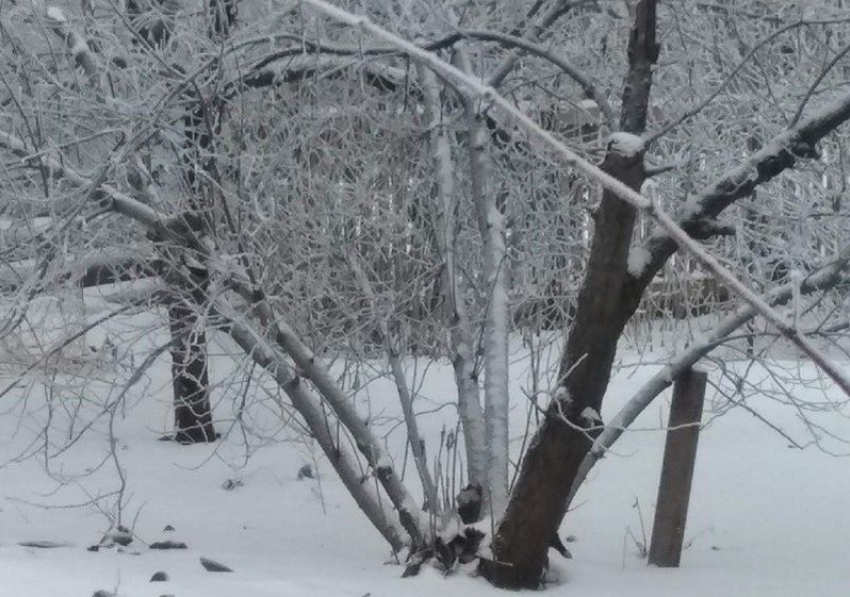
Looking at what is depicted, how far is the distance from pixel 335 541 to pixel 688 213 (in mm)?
3509

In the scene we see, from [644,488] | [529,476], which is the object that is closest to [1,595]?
[529,476]

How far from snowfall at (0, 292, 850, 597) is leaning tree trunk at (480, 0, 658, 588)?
0.72ft

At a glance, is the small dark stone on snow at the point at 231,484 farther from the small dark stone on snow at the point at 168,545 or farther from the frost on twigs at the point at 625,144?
the frost on twigs at the point at 625,144

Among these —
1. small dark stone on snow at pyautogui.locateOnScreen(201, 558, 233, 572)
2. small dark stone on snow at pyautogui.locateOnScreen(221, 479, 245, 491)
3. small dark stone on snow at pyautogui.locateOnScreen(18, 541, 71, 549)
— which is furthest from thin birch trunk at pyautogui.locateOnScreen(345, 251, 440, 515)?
small dark stone on snow at pyautogui.locateOnScreen(221, 479, 245, 491)

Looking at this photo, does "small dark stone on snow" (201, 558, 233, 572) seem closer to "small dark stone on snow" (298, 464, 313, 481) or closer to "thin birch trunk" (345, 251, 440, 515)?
"thin birch trunk" (345, 251, 440, 515)

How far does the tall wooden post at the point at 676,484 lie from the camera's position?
5941mm

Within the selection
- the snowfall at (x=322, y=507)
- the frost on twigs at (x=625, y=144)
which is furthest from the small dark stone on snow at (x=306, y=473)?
the frost on twigs at (x=625, y=144)

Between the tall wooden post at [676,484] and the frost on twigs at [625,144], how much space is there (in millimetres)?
1734

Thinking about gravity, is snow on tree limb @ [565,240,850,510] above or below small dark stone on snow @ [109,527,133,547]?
above

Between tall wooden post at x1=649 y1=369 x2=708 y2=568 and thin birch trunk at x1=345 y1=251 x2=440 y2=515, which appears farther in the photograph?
tall wooden post at x1=649 y1=369 x2=708 y2=568

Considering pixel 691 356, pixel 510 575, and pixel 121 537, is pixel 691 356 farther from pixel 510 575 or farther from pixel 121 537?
pixel 121 537

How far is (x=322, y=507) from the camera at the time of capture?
847 cm

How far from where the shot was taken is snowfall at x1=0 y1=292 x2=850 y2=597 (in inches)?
215

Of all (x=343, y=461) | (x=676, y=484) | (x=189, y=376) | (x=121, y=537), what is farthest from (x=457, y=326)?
(x=121, y=537)
